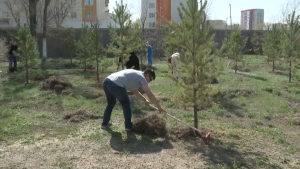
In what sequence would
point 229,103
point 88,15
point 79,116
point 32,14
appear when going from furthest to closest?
point 88,15 → point 32,14 → point 229,103 → point 79,116

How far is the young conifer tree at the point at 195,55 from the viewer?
544 cm

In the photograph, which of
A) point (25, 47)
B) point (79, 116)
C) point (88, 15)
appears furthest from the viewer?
point (88, 15)

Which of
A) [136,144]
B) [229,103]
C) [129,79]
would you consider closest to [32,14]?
[229,103]

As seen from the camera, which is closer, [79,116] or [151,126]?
[151,126]

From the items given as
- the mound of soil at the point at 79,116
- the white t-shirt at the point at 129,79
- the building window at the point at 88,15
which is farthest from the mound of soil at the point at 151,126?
the building window at the point at 88,15

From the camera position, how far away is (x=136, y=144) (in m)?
5.33

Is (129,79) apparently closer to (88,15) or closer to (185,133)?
(185,133)

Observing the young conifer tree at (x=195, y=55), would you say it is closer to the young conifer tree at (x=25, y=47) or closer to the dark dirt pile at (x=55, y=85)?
the dark dirt pile at (x=55, y=85)

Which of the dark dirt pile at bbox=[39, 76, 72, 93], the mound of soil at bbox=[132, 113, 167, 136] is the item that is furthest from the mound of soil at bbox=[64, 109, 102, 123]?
the dark dirt pile at bbox=[39, 76, 72, 93]

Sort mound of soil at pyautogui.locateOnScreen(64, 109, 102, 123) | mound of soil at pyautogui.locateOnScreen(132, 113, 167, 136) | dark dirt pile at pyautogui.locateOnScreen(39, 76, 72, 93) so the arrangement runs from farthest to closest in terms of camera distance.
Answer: dark dirt pile at pyautogui.locateOnScreen(39, 76, 72, 93) → mound of soil at pyautogui.locateOnScreen(64, 109, 102, 123) → mound of soil at pyautogui.locateOnScreen(132, 113, 167, 136)

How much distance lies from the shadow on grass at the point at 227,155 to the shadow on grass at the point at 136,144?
446 mm

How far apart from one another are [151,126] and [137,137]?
0.31m

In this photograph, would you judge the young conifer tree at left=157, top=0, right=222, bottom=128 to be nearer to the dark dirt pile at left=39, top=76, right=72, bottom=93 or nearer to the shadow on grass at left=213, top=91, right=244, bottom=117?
the shadow on grass at left=213, top=91, right=244, bottom=117

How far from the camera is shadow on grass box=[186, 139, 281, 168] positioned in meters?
4.69
